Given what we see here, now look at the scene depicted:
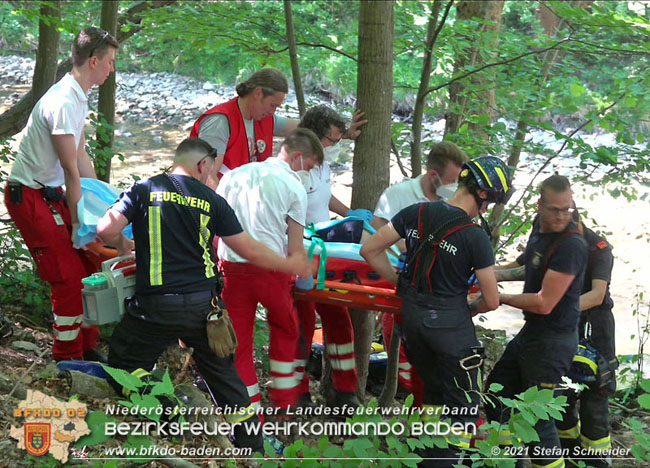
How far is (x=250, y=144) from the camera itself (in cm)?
442

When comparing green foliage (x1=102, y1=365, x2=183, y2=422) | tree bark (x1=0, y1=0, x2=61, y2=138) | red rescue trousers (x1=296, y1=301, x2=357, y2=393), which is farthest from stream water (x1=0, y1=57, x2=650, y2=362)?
green foliage (x1=102, y1=365, x2=183, y2=422)

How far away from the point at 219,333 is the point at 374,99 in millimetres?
1980

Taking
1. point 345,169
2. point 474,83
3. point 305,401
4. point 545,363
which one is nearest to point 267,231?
point 305,401

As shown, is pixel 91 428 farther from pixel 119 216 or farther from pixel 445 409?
pixel 445 409

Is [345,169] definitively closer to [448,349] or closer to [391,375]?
[391,375]

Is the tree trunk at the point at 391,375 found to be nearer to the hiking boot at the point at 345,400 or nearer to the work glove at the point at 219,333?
the hiking boot at the point at 345,400

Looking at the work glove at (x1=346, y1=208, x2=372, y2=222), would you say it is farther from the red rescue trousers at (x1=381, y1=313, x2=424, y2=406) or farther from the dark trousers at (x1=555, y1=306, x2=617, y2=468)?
the dark trousers at (x1=555, y1=306, x2=617, y2=468)

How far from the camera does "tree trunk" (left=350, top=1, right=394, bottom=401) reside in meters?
4.27

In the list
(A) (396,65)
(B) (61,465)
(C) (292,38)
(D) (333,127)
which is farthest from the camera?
(A) (396,65)

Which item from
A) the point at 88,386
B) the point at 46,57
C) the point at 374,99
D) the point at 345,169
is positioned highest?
the point at 46,57

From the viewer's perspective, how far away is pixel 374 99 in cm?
438

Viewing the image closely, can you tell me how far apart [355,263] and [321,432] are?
3.74 feet

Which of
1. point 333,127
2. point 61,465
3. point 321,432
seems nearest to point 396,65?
point 333,127

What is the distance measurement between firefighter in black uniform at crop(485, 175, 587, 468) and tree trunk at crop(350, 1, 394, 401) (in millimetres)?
1183
